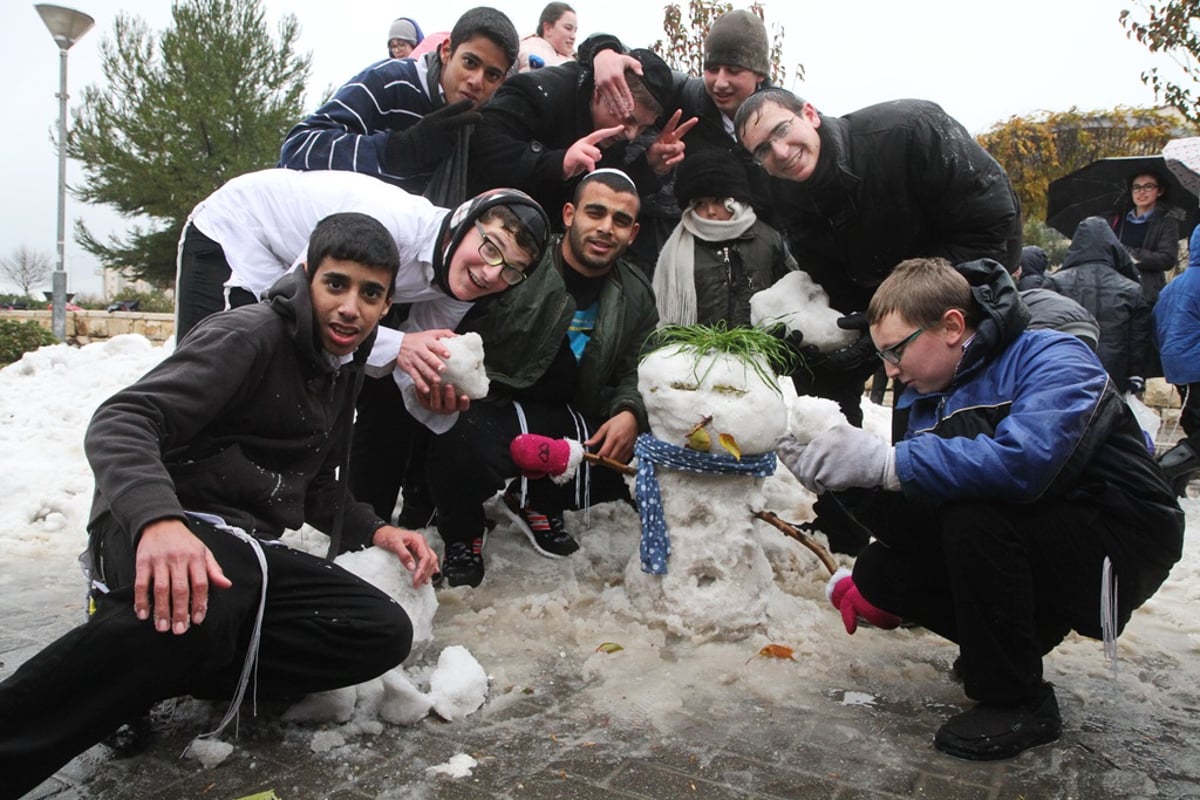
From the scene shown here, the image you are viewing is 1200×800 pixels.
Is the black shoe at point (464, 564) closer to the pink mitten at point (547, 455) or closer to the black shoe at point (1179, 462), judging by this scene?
the pink mitten at point (547, 455)

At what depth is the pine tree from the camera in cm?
2270

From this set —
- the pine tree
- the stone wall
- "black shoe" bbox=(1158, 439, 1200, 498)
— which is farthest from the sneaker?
the pine tree

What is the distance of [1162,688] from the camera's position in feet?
9.49

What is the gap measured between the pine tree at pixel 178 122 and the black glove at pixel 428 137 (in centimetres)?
2031

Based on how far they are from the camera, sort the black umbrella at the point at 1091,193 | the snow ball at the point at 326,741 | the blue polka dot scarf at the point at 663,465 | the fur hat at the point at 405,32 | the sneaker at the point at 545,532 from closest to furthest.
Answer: the snow ball at the point at 326,741 < the blue polka dot scarf at the point at 663,465 < the sneaker at the point at 545,532 < the fur hat at the point at 405,32 < the black umbrella at the point at 1091,193

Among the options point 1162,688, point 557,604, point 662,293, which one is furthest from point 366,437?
point 1162,688

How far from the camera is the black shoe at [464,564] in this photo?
3.55 metres

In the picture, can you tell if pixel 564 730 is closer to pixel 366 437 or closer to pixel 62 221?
pixel 366 437

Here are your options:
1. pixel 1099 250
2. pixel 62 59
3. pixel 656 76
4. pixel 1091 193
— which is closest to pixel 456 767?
pixel 656 76

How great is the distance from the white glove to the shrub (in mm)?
13776

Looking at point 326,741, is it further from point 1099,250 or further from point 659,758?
point 1099,250

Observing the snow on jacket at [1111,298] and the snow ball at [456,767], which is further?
the snow on jacket at [1111,298]

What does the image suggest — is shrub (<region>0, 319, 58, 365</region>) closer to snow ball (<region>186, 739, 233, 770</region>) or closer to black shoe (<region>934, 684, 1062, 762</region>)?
snow ball (<region>186, 739, 233, 770</region>)

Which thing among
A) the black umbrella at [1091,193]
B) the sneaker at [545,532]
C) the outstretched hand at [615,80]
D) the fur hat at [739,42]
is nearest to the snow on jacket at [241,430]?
the sneaker at [545,532]
